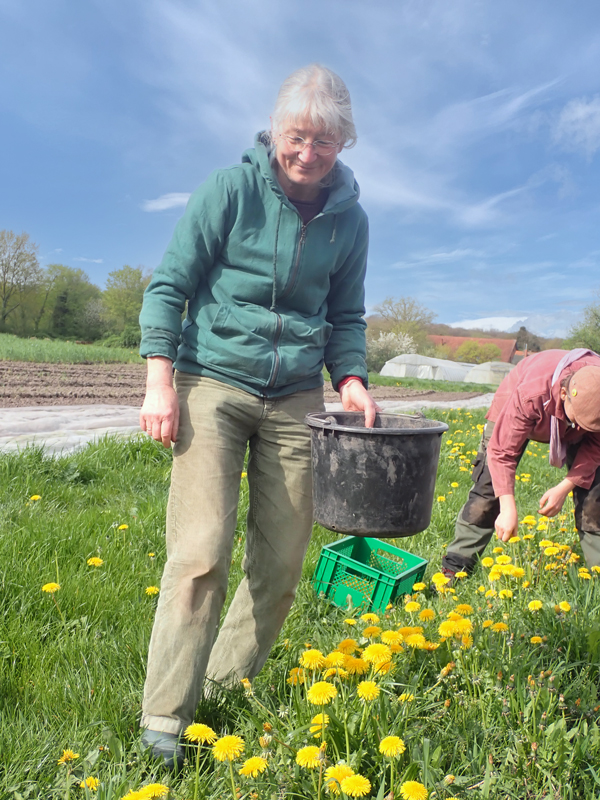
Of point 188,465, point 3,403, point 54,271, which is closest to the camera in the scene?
point 188,465

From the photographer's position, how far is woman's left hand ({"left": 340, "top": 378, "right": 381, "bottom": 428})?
2.08 m

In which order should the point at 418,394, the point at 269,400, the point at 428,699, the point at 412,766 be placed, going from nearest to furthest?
the point at 412,766
the point at 428,699
the point at 269,400
the point at 418,394

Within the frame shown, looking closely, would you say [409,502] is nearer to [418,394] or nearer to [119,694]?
[119,694]

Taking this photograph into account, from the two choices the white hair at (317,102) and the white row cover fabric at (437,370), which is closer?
the white hair at (317,102)

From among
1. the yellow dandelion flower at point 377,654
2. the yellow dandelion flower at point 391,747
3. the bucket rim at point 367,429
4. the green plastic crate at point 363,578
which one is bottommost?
the green plastic crate at point 363,578

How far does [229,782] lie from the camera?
1.50 m

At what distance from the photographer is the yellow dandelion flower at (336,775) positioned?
49.9 inches

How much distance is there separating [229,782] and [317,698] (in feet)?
1.10

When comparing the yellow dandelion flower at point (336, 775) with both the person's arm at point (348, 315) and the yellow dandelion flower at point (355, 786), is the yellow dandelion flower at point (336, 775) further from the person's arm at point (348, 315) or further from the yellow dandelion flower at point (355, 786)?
the person's arm at point (348, 315)

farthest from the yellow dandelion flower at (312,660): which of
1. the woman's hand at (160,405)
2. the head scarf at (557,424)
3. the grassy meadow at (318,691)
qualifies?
the head scarf at (557,424)

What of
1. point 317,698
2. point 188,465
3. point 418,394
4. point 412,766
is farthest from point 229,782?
point 418,394

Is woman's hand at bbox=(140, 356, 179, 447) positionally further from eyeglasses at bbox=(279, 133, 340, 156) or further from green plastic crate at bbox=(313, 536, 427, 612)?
green plastic crate at bbox=(313, 536, 427, 612)

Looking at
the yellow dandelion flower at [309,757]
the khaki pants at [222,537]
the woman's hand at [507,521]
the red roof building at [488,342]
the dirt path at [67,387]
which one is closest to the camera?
the yellow dandelion flower at [309,757]

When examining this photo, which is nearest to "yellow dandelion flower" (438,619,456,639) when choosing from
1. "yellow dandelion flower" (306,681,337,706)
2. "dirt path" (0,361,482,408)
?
"yellow dandelion flower" (306,681,337,706)
